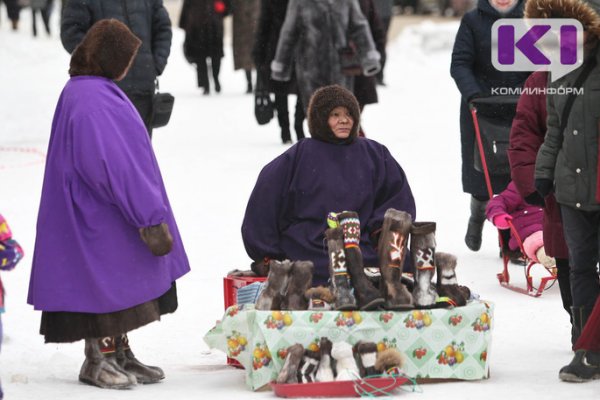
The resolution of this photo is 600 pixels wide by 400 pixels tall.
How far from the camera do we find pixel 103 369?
6.81 meters

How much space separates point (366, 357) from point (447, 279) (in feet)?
1.98

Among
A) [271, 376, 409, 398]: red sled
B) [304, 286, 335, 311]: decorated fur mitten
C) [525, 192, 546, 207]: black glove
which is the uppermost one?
[525, 192, 546, 207]: black glove

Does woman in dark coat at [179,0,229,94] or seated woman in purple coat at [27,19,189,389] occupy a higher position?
seated woman in purple coat at [27,19,189,389]

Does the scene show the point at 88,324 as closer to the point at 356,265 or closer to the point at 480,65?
the point at 356,265

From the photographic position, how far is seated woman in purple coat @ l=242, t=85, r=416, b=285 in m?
7.18

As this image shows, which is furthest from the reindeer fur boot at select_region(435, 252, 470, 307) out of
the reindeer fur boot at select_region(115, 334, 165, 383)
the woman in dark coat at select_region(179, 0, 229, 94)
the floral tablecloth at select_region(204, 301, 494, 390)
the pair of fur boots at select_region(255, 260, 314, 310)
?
the woman in dark coat at select_region(179, 0, 229, 94)

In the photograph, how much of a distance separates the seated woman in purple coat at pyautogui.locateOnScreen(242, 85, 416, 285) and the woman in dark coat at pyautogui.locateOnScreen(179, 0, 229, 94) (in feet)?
42.1

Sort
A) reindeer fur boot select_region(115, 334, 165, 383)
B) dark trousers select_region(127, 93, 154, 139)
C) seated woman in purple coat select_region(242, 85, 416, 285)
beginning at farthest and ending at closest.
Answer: dark trousers select_region(127, 93, 154, 139)
seated woman in purple coat select_region(242, 85, 416, 285)
reindeer fur boot select_region(115, 334, 165, 383)

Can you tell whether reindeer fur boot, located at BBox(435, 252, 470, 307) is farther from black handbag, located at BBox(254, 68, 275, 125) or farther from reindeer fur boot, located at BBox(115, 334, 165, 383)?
black handbag, located at BBox(254, 68, 275, 125)

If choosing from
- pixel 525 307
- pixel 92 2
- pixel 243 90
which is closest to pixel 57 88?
pixel 243 90

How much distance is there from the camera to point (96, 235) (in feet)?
21.8

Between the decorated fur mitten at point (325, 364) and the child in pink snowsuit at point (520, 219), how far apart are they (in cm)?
239

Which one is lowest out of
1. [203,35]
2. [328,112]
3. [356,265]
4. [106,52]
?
[203,35]

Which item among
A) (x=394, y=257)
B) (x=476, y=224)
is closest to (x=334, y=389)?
(x=394, y=257)
